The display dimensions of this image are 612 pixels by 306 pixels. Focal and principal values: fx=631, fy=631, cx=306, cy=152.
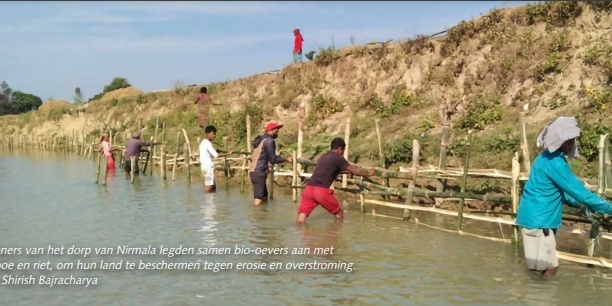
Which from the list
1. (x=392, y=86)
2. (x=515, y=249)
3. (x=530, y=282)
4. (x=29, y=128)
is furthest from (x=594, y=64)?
(x=29, y=128)

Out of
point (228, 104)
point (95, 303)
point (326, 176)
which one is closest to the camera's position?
point (95, 303)

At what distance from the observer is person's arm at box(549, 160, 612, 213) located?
5.36 m

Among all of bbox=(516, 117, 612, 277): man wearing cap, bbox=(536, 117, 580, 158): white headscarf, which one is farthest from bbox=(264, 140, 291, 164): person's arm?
bbox=(536, 117, 580, 158): white headscarf

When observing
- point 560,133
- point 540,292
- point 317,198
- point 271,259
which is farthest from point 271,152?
point 560,133

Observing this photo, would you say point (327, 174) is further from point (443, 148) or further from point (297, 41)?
point (297, 41)

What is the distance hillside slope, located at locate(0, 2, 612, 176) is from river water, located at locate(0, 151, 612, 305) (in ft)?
9.93

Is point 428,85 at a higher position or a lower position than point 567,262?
higher

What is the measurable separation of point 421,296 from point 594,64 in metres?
9.76

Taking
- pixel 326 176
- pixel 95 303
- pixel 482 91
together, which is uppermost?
pixel 482 91

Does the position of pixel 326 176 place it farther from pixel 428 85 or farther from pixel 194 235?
pixel 428 85

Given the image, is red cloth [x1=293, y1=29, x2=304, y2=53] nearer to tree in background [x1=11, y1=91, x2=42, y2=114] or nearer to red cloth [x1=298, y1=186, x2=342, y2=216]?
red cloth [x1=298, y1=186, x2=342, y2=216]

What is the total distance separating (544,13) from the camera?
15.5 meters

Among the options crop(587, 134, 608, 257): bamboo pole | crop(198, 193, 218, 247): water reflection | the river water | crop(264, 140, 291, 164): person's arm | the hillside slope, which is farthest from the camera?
the hillside slope

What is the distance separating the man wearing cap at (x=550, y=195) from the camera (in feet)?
A: 17.8
